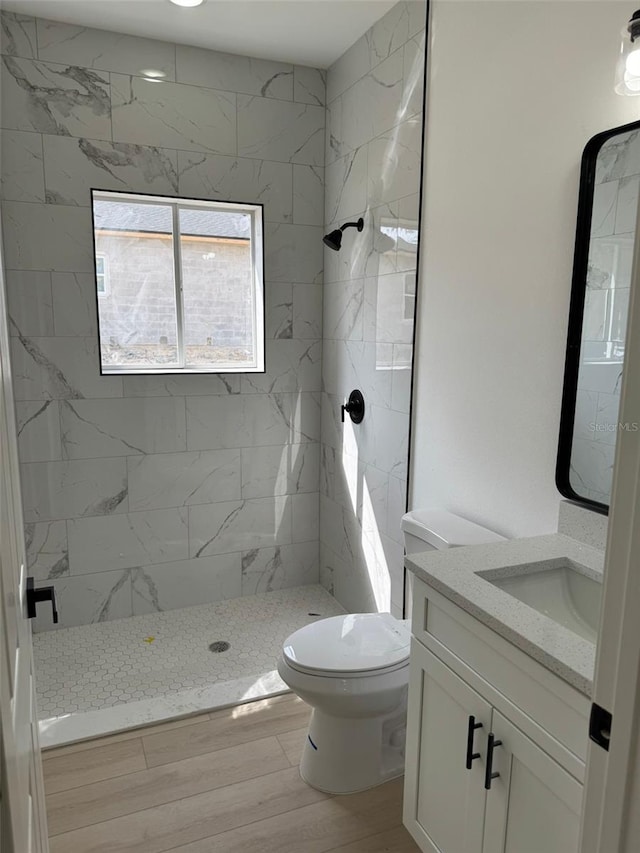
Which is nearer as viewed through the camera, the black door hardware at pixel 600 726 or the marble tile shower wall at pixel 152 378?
the black door hardware at pixel 600 726

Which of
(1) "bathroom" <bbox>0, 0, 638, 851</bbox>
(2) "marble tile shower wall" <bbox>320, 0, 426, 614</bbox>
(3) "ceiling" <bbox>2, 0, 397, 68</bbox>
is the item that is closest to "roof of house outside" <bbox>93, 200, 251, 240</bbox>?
(1) "bathroom" <bbox>0, 0, 638, 851</bbox>

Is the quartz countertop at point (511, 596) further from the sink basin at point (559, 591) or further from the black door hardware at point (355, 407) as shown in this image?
the black door hardware at point (355, 407)

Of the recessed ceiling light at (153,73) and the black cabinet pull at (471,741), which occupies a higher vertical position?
the recessed ceiling light at (153,73)

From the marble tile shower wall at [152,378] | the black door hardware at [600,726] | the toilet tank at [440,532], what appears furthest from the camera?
the marble tile shower wall at [152,378]

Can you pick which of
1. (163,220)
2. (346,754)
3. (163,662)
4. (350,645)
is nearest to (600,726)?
(350,645)

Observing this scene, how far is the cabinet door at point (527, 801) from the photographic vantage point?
1.12 metres

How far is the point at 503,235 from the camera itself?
190 cm

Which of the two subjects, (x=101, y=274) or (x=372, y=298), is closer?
(x=372, y=298)

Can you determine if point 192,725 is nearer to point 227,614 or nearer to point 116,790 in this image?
point 116,790

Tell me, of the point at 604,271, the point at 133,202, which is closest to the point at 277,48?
the point at 133,202

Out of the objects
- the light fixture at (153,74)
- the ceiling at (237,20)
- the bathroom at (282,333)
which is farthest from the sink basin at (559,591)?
the light fixture at (153,74)

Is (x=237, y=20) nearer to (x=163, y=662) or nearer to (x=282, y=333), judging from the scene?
(x=282, y=333)

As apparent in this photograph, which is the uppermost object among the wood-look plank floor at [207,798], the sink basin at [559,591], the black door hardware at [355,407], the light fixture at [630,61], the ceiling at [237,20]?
the ceiling at [237,20]

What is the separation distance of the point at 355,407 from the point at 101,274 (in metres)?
1.40
